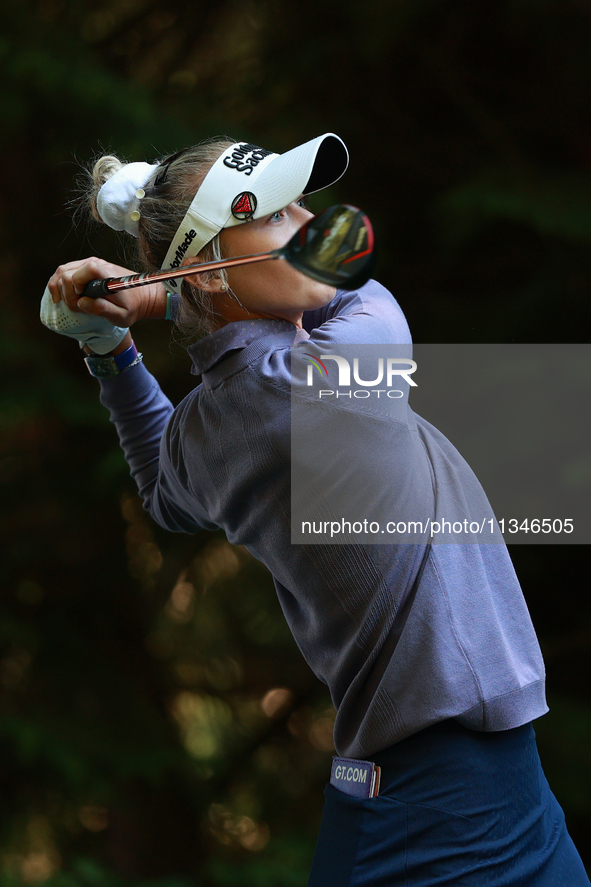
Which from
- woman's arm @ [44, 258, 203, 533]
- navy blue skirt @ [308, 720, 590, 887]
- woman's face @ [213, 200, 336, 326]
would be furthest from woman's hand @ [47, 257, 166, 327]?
navy blue skirt @ [308, 720, 590, 887]

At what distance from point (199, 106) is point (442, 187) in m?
0.43

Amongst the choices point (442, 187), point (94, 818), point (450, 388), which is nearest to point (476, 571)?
point (450, 388)

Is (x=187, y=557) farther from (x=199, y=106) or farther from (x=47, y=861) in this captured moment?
(x=199, y=106)

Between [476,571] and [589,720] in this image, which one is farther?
[589,720]

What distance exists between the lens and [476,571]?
2.32 ft

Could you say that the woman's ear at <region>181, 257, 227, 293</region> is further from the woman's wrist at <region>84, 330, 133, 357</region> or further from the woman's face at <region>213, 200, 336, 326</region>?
the woman's wrist at <region>84, 330, 133, 357</region>

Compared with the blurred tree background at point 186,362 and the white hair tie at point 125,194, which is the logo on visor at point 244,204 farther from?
the blurred tree background at point 186,362

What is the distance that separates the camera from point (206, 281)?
74 cm

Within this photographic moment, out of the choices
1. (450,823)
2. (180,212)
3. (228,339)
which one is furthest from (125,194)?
(450,823)

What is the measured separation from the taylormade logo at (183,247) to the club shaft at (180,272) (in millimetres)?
36

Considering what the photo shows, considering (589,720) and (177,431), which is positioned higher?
(177,431)

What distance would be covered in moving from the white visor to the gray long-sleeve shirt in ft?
0.28

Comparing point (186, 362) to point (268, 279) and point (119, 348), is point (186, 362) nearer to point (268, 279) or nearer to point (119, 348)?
point (119, 348)

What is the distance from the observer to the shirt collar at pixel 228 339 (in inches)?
28.2
